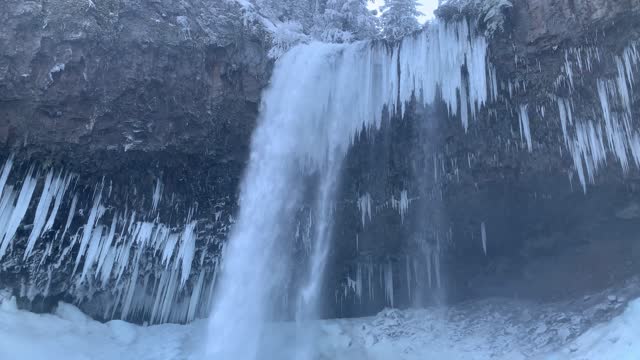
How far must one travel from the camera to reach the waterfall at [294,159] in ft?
52.6

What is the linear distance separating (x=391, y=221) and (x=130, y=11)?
31.1 ft

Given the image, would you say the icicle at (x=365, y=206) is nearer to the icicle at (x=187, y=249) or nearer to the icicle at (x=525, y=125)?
the icicle at (x=525, y=125)

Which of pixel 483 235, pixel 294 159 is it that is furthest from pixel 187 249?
pixel 483 235

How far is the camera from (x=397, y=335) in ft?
55.0

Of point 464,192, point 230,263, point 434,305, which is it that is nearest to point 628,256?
point 464,192

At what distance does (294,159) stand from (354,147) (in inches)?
77.1

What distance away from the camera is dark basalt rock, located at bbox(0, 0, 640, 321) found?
1373 cm

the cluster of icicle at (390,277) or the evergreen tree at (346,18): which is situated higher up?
the evergreen tree at (346,18)

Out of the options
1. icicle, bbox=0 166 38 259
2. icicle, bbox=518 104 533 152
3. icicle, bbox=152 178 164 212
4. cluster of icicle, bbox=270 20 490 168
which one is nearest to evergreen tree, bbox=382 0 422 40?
cluster of icicle, bbox=270 20 490 168

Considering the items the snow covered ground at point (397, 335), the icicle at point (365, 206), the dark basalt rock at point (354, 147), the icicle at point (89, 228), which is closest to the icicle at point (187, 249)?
the dark basalt rock at point (354, 147)

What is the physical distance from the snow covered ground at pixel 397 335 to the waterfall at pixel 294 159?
0.89 m

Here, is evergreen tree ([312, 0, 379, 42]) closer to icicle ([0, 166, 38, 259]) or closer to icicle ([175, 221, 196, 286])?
icicle ([175, 221, 196, 286])

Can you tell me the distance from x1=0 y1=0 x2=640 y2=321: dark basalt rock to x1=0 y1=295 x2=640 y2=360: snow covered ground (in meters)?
0.75

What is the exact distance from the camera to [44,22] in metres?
13.7
